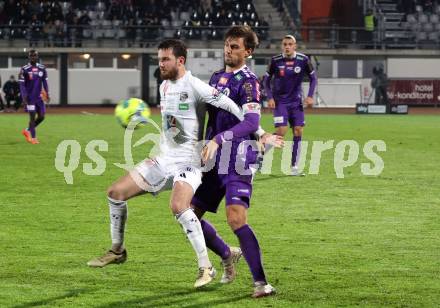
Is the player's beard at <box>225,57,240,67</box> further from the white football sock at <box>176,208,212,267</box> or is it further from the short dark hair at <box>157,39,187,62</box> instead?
the white football sock at <box>176,208,212,267</box>

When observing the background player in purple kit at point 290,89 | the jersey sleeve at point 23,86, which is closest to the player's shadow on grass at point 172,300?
the background player in purple kit at point 290,89

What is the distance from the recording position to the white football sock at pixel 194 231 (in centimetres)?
794

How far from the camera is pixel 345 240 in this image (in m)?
10.7

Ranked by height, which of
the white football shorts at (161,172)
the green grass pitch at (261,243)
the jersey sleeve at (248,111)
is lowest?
the green grass pitch at (261,243)

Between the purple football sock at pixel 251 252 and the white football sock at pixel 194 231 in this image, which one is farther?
the white football sock at pixel 194 231

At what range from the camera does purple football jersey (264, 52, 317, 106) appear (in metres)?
18.2

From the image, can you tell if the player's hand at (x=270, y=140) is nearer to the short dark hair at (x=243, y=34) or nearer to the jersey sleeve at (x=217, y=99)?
the jersey sleeve at (x=217, y=99)

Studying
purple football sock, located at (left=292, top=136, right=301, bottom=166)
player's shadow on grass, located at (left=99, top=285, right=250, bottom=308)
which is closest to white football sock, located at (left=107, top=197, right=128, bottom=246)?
player's shadow on grass, located at (left=99, top=285, right=250, bottom=308)

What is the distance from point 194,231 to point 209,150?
69 centimetres

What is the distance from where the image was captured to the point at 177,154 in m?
8.30

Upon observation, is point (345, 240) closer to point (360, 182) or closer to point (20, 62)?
point (360, 182)

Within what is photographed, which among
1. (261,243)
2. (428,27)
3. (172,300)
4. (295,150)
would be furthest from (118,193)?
(428,27)

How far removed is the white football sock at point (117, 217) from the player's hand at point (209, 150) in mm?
1037

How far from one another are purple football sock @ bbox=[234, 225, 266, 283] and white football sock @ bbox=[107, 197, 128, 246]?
3.78 ft
